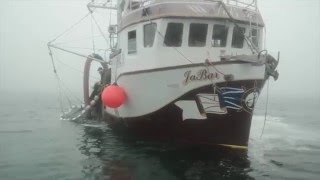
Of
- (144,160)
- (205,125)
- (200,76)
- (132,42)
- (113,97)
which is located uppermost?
(132,42)

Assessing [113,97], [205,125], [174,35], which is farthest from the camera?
[113,97]

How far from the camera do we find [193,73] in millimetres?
13539

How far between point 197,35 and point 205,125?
3.46 metres

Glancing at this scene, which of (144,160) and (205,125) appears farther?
(205,125)

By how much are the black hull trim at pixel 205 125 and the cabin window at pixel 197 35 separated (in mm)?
2005

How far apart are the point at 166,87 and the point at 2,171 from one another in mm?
6260

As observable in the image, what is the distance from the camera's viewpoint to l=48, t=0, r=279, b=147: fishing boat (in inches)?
534

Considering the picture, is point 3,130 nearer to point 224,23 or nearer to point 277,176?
point 224,23

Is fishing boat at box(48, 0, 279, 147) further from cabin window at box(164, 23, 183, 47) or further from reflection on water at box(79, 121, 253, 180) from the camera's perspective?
reflection on water at box(79, 121, 253, 180)

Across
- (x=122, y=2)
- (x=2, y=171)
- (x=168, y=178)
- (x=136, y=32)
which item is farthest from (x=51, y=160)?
(x=122, y=2)

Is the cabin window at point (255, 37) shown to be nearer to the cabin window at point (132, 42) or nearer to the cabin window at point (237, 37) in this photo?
the cabin window at point (237, 37)

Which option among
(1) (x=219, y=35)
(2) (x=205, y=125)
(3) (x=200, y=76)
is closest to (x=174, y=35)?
(1) (x=219, y=35)

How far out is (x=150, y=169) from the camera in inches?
501

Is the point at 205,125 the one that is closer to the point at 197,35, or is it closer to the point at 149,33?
A: the point at 197,35
